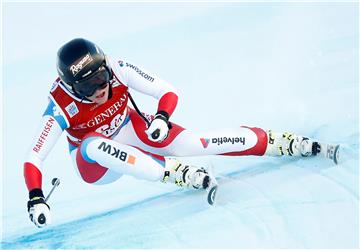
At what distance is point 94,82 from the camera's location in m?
4.92

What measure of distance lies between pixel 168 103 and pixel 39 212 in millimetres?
1090

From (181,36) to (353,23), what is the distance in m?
1.62

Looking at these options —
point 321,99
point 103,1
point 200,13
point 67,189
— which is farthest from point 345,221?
point 103,1

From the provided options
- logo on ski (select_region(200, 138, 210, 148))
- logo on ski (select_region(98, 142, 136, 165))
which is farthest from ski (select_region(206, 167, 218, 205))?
logo on ski (select_region(98, 142, 136, 165))

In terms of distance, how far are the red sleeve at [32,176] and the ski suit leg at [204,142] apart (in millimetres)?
740

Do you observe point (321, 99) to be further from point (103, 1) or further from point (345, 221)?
point (103, 1)

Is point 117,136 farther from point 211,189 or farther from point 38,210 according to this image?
point 38,210

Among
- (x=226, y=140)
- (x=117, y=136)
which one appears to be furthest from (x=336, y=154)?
(x=117, y=136)

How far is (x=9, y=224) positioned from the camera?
5688mm

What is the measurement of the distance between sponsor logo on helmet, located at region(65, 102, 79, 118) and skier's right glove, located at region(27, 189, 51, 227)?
565 mm

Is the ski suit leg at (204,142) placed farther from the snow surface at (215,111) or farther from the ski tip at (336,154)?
the ski tip at (336,154)

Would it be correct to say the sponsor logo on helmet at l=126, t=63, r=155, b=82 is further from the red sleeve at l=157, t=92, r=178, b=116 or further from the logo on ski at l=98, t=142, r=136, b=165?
the logo on ski at l=98, t=142, r=136, b=165

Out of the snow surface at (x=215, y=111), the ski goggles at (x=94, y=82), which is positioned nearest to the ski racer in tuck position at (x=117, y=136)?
the ski goggles at (x=94, y=82)

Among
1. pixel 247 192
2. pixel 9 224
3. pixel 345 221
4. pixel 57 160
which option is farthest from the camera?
pixel 57 160
